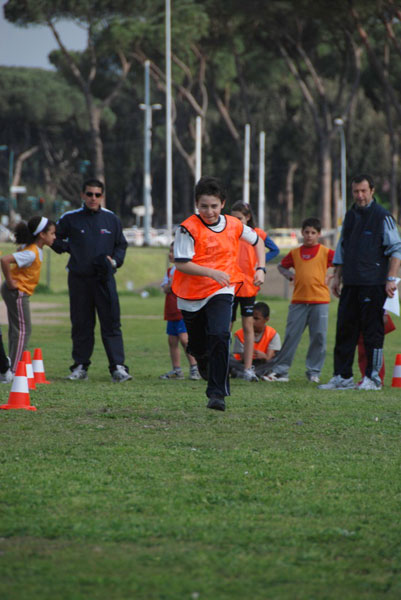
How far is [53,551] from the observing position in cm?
398

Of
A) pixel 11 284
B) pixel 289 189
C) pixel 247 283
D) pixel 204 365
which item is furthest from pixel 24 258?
pixel 289 189

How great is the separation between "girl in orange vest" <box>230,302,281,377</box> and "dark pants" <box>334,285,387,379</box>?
1255mm

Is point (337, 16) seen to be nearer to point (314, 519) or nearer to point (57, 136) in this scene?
point (57, 136)

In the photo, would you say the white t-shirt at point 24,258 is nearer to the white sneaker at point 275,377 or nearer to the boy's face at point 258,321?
the boy's face at point 258,321

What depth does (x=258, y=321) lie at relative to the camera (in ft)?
37.2

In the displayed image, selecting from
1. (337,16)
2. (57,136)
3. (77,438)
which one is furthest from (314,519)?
(57,136)

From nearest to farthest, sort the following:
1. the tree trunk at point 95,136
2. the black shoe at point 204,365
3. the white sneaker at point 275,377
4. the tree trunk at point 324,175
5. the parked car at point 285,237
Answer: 1. the black shoe at point 204,365
2. the white sneaker at point 275,377
3. the tree trunk at point 324,175
4. the tree trunk at point 95,136
5. the parked car at point 285,237

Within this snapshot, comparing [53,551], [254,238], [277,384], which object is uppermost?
[254,238]

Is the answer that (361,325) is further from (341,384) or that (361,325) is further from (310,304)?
(310,304)

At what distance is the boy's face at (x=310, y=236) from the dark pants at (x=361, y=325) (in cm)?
109

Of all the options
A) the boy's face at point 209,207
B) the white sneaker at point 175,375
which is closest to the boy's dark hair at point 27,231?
the white sneaker at point 175,375

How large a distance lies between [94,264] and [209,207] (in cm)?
314

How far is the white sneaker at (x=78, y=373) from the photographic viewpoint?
10484 millimetres

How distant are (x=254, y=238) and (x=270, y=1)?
41.5m
